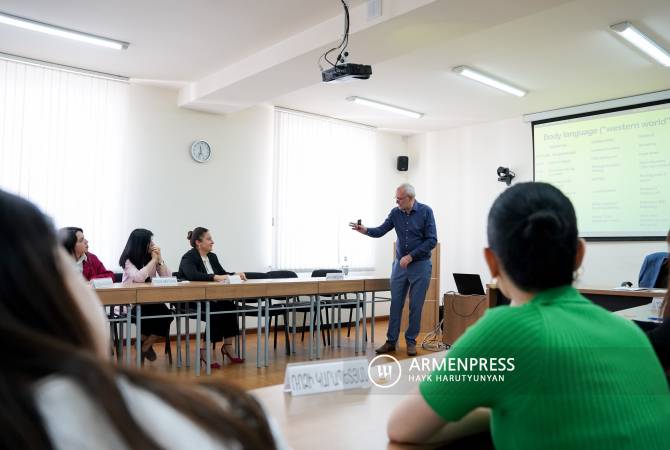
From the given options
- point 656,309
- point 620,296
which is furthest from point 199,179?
point 656,309

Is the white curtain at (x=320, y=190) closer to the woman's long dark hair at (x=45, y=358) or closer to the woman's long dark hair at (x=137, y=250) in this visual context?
the woman's long dark hair at (x=137, y=250)

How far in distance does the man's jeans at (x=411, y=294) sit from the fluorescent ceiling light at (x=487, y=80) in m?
1.98

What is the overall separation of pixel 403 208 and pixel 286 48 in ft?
6.34

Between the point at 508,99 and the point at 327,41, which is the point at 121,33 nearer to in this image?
the point at 327,41

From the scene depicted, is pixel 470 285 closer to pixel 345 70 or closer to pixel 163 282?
pixel 345 70

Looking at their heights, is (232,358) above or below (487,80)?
below

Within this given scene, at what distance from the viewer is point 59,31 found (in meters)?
4.66

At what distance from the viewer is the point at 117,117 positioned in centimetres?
600

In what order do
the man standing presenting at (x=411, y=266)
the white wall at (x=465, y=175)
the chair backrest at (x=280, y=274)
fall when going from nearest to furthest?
the man standing presenting at (x=411, y=266) → the chair backrest at (x=280, y=274) → the white wall at (x=465, y=175)

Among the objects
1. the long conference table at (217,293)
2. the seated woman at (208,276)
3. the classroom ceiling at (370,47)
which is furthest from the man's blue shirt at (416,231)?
the seated woman at (208,276)

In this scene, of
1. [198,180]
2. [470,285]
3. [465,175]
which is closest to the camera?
[470,285]

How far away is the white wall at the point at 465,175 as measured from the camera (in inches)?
299

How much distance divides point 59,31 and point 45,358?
504cm

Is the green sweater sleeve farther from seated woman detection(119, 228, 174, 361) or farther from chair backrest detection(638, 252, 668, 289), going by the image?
chair backrest detection(638, 252, 668, 289)
